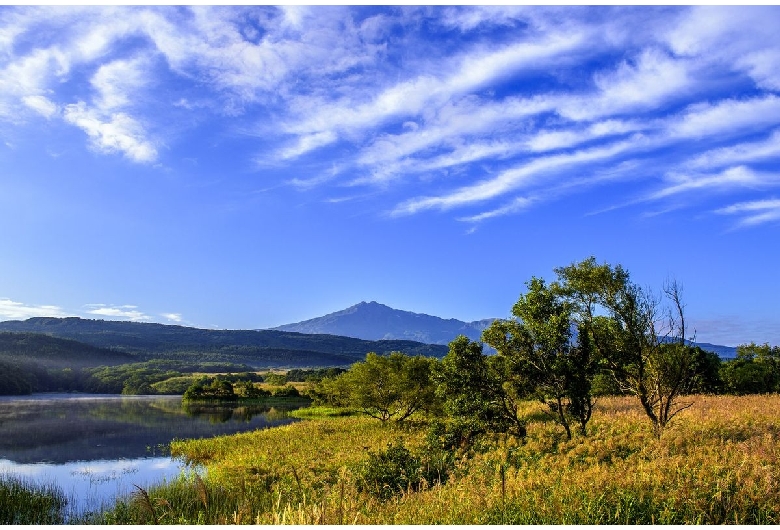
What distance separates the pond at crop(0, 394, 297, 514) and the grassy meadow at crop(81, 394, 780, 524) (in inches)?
127

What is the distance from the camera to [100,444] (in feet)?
143

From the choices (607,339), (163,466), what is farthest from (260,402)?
(607,339)

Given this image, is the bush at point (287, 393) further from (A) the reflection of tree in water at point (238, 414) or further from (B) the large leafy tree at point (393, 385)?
(B) the large leafy tree at point (393, 385)

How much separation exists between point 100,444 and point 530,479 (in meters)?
41.9

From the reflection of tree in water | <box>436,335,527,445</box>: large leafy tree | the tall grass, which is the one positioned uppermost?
<box>436,335,527,445</box>: large leafy tree

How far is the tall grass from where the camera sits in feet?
65.5

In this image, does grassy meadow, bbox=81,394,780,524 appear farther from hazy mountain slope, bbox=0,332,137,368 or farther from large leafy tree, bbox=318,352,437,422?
hazy mountain slope, bbox=0,332,137,368

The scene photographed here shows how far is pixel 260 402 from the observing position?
326ft

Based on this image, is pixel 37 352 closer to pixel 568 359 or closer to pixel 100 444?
pixel 100 444

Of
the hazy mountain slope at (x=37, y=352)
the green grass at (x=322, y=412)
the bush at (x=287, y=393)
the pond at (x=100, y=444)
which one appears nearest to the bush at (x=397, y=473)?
the pond at (x=100, y=444)

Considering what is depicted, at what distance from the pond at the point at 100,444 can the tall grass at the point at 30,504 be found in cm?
64

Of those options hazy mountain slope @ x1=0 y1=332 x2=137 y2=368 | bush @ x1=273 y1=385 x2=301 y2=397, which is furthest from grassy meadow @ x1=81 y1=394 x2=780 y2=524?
hazy mountain slope @ x1=0 y1=332 x2=137 y2=368

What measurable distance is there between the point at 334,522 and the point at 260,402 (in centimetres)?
9581

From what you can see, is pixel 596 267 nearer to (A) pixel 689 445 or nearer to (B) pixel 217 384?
(A) pixel 689 445
